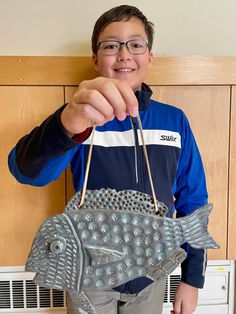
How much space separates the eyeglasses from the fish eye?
0.49 m

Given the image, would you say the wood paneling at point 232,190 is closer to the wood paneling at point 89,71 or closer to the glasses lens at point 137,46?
the wood paneling at point 89,71

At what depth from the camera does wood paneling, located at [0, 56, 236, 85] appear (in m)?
1.05

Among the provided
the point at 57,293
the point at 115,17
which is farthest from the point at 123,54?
the point at 57,293

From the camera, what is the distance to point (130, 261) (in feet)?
1.78

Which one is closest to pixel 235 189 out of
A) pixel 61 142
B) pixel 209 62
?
pixel 209 62

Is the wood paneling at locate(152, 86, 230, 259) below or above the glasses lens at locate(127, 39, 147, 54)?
below

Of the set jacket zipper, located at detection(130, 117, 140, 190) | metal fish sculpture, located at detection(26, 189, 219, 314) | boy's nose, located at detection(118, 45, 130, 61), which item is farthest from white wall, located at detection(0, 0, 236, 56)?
metal fish sculpture, located at detection(26, 189, 219, 314)

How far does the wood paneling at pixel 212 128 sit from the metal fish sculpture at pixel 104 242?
614 mm

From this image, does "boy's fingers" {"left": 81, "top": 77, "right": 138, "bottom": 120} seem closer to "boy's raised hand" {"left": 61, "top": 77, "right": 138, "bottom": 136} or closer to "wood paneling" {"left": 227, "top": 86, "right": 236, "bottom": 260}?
"boy's raised hand" {"left": 61, "top": 77, "right": 138, "bottom": 136}

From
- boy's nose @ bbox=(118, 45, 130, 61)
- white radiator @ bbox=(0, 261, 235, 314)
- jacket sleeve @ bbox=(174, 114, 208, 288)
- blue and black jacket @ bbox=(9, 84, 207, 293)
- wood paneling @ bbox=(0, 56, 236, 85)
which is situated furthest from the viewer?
white radiator @ bbox=(0, 261, 235, 314)

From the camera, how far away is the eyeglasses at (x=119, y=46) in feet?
2.76

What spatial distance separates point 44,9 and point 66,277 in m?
0.94

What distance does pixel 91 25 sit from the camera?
1.20 meters

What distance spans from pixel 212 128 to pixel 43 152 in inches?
26.1
